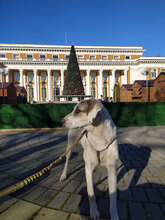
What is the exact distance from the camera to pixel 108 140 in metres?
1.50

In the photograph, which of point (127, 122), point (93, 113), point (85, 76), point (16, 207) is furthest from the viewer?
point (85, 76)

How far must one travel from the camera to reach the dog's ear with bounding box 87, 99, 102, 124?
1.37 m

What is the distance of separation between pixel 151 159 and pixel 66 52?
46061mm

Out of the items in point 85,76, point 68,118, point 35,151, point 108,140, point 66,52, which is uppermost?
point 66,52

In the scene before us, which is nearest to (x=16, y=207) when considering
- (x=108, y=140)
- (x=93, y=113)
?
(x=108, y=140)

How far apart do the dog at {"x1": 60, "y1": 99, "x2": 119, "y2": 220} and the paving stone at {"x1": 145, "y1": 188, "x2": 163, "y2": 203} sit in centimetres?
82

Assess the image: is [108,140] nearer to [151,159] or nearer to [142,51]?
[151,159]

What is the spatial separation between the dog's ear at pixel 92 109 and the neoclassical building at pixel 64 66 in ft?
131

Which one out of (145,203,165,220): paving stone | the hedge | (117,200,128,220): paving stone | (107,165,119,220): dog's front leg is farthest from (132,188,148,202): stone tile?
the hedge

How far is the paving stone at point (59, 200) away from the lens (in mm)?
1852

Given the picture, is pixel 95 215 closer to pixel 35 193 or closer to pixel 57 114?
pixel 35 193

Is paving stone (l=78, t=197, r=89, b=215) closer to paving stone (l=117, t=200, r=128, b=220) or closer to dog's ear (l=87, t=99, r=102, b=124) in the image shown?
paving stone (l=117, t=200, r=128, b=220)

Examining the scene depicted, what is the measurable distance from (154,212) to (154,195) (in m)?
0.38

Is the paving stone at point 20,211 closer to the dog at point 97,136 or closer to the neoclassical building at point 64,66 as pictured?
the dog at point 97,136
